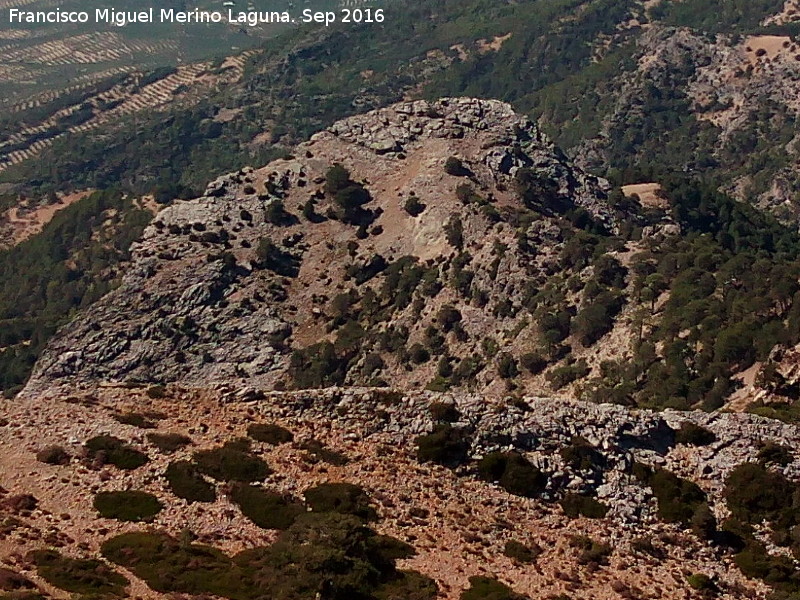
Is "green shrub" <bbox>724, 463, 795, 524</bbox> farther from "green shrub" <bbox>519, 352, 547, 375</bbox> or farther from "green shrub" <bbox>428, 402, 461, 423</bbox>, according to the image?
"green shrub" <bbox>519, 352, 547, 375</bbox>

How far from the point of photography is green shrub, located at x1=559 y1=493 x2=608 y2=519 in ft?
183

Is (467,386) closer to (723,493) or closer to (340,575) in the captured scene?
(723,493)

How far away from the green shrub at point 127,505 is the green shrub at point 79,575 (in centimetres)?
441

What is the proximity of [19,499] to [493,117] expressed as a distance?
147263 millimetres

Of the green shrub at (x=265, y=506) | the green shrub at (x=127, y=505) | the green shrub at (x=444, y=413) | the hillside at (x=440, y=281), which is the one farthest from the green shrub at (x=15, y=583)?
the hillside at (x=440, y=281)

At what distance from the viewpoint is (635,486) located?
58000 millimetres

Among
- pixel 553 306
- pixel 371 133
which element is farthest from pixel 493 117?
pixel 553 306

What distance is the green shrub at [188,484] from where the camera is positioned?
51.3 metres

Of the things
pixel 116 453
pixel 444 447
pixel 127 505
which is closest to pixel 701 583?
pixel 444 447

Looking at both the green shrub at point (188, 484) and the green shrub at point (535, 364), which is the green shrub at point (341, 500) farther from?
the green shrub at point (535, 364)

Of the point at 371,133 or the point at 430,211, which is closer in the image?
the point at 430,211

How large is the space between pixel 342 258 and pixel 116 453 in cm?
10946

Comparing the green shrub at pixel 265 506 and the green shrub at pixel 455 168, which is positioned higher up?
the green shrub at pixel 455 168

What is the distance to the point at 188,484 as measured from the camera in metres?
51.9
